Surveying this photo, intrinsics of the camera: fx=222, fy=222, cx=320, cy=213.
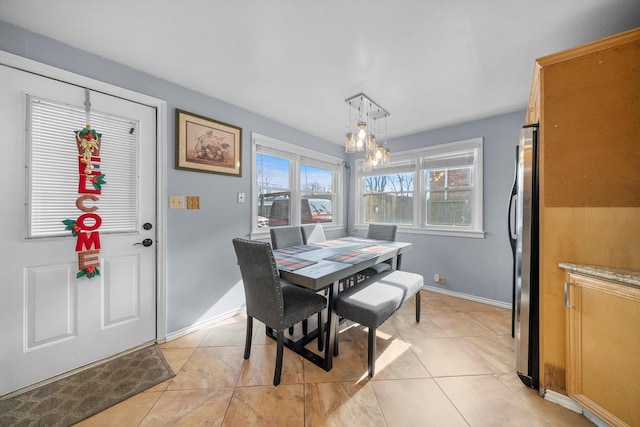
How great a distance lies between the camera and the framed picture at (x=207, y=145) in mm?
2158

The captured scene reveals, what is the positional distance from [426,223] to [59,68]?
415 cm

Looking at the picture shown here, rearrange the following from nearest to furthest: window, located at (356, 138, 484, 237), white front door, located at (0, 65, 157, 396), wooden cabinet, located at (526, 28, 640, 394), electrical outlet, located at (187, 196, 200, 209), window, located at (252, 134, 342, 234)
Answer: wooden cabinet, located at (526, 28, 640, 394)
white front door, located at (0, 65, 157, 396)
electrical outlet, located at (187, 196, 200, 209)
window, located at (252, 134, 342, 234)
window, located at (356, 138, 484, 237)

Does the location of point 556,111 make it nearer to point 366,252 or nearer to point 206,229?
point 366,252

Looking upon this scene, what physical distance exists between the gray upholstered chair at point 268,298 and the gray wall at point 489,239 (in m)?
2.28

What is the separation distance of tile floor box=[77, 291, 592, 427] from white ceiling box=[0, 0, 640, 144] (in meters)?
2.38

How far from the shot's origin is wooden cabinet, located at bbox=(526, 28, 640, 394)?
1.21 metres

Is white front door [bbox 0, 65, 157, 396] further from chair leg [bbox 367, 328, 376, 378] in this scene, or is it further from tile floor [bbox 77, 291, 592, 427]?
chair leg [bbox 367, 328, 376, 378]

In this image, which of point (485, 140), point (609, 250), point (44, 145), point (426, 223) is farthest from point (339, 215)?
point (44, 145)

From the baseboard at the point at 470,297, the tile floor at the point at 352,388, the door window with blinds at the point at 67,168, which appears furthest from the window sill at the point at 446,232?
the door window with blinds at the point at 67,168

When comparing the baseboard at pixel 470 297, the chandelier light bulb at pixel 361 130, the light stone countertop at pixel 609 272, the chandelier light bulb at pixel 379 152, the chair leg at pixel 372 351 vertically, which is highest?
the chandelier light bulb at pixel 361 130

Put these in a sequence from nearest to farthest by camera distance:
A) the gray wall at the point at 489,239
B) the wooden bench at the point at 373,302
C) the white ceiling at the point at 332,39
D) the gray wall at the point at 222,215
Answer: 1. the white ceiling at the point at 332,39
2. the wooden bench at the point at 373,302
3. the gray wall at the point at 222,215
4. the gray wall at the point at 489,239

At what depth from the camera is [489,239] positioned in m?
2.88

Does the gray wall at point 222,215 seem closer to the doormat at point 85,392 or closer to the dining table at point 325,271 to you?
the doormat at point 85,392

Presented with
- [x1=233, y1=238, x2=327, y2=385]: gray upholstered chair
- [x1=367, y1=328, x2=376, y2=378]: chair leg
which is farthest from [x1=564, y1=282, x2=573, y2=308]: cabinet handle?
[x1=233, y1=238, x2=327, y2=385]: gray upholstered chair
